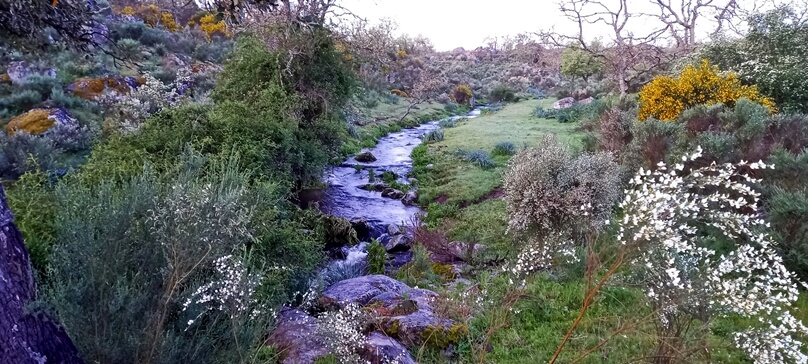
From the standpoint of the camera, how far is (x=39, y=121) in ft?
38.2

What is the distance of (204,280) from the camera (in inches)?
149

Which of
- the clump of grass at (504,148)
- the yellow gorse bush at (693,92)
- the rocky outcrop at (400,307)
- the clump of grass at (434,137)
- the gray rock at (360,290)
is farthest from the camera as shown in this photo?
the clump of grass at (434,137)

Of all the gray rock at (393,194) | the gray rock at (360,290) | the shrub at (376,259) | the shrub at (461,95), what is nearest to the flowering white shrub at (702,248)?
the gray rock at (360,290)

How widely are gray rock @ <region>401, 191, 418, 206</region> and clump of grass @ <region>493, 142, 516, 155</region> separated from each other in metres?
4.93

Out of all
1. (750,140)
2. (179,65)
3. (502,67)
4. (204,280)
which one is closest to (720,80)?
(750,140)

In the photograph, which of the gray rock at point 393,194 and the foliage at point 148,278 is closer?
the foliage at point 148,278

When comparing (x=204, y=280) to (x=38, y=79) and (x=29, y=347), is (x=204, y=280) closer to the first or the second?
(x=29, y=347)

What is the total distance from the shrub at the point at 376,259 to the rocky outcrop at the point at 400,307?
1704mm

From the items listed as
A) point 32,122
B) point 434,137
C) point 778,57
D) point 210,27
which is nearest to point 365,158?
point 434,137

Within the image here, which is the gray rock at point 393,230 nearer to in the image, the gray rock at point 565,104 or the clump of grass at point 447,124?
the clump of grass at point 447,124

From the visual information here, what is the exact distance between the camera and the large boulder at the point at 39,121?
11.2m

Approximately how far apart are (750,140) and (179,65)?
20.3m

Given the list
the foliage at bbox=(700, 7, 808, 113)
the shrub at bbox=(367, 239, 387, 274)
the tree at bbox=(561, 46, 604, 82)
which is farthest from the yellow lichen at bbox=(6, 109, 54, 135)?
the tree at bbox=(561, 46, 604, 82)

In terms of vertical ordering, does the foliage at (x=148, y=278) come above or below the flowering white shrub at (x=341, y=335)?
above
